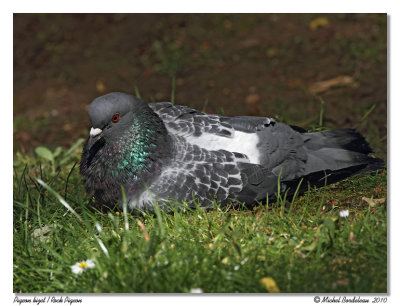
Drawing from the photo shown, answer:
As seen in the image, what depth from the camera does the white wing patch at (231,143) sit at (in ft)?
13.3

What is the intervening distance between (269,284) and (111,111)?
169 cm

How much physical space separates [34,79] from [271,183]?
4.86m

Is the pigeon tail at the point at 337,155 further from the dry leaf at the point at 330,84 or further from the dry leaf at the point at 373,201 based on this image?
the dry leaf at the point at 330,84

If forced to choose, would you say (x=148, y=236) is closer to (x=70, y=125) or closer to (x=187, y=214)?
(x=187, y=214)

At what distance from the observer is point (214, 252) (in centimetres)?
317

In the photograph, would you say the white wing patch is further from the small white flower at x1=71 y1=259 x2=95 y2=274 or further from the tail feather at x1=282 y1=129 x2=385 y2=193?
the small white flower at x1=71 y1=259 x2=95 y2=274

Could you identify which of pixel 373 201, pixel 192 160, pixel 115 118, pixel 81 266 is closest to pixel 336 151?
pixel 373 201

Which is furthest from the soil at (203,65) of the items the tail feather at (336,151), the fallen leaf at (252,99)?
the tail feather at (336,151)

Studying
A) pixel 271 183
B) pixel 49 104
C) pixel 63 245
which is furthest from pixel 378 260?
pixel 49 104

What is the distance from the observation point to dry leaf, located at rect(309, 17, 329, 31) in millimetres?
7070

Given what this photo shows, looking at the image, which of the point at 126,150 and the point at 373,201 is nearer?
the point at 373,201

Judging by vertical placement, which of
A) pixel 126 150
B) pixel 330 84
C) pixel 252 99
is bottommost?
pixel 126 150

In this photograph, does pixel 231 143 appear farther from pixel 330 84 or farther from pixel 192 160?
pixel 330 84

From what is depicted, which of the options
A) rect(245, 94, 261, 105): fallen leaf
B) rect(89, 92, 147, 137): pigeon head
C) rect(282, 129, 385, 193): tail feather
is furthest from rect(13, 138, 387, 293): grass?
rect(245, 94, 261, 105): fallen leaf
